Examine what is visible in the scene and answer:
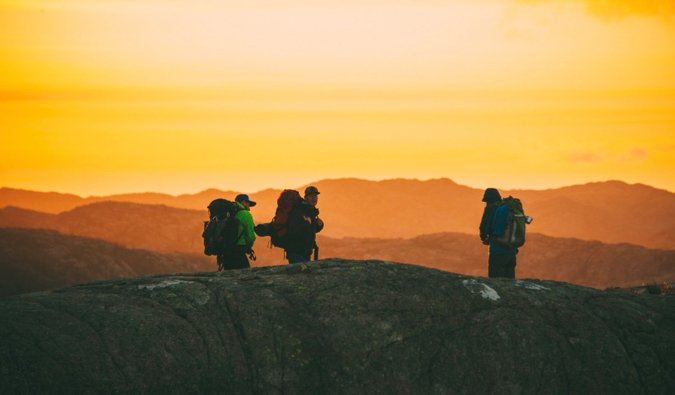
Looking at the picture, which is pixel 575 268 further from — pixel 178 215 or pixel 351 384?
pixel 351 384

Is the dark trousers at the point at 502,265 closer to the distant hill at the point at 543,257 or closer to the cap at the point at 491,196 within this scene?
the cap at the point at 491,196

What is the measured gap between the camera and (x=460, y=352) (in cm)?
1137

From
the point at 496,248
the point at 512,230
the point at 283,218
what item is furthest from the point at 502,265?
the point at 283,218

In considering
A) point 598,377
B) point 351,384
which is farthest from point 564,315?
point 351,384

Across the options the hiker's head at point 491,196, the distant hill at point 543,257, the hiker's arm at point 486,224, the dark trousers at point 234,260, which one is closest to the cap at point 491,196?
the hiker's head at point 491,196

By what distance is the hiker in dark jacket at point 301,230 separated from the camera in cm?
1466

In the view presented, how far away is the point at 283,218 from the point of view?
14820 mm

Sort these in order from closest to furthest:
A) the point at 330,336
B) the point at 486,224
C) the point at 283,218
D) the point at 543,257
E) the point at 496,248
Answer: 1. the point at 330,336
2. the point at 283,218
3. the point at 496,248
4. the point at 486,224
5. the point at 543,257

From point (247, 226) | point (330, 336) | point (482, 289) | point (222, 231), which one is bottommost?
point (330, 336)

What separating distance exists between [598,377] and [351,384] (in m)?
4.04

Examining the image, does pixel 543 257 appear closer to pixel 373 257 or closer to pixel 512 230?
pixel 373 257

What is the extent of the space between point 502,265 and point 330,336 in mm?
5338

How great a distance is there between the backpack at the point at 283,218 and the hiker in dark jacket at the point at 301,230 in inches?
3.4

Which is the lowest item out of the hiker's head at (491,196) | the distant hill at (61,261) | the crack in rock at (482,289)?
the distant hill at (61,261)
